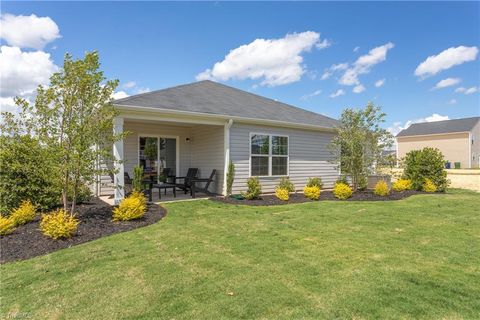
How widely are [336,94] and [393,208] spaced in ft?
68.8

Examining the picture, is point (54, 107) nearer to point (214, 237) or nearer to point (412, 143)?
point (214, 237)

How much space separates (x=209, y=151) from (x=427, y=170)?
953cm

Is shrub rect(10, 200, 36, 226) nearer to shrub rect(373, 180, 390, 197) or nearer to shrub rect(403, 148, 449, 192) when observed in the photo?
shrub rect(373, 180, 390, 197)

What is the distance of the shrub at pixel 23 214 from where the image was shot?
18.6 ft

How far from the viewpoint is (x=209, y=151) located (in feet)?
36.2

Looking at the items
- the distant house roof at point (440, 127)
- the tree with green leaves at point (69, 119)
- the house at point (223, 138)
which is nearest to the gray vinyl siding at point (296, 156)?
the house at point (223, 138)

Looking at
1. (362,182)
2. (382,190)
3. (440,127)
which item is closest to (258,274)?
(382,190)

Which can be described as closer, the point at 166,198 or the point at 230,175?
the point at 166,198

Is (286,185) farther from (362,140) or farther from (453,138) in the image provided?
(453,138)

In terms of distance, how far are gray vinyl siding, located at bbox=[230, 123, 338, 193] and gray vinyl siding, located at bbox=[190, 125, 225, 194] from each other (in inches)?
23.7

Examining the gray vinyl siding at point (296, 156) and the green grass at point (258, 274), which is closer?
the green grass at point (258, 274)

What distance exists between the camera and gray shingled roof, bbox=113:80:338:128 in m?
8.97

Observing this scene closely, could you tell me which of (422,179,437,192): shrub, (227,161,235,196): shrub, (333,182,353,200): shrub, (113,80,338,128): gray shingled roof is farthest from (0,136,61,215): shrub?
(422,179,437,192): shrub

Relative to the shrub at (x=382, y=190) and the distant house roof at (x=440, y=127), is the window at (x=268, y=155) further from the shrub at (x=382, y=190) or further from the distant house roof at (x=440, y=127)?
the distant house roof at (x=440, y=127)
